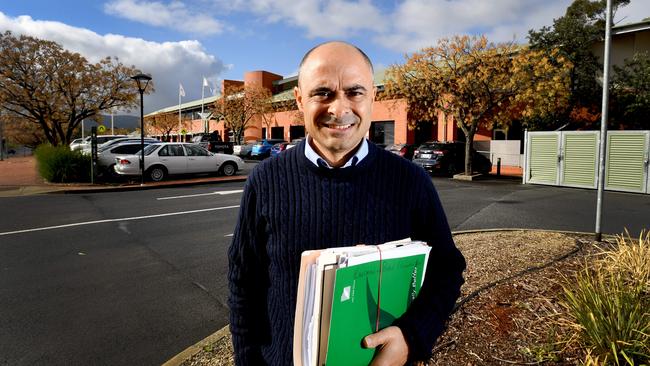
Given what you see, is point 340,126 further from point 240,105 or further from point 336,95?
point 240,105

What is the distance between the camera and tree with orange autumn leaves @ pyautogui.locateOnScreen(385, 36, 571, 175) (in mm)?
16500

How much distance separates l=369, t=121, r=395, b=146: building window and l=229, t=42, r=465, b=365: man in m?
29.9

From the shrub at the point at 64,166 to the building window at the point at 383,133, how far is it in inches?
777

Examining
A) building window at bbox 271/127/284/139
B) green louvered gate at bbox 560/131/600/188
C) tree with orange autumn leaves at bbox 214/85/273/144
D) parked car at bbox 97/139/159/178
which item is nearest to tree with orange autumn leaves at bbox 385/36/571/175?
green louvered gate at bbox 560/131/600/188

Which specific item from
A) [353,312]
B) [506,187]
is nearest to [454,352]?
[353,312]

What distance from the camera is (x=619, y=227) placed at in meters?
7.86

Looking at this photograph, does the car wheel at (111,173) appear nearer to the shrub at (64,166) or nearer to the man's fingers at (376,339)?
the shrub at (64,166)

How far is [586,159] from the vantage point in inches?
568

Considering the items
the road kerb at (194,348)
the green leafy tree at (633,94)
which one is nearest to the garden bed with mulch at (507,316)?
the road kerb at (194,348)

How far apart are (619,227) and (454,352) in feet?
22.1

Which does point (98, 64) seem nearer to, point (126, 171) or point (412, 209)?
point (126, 171)

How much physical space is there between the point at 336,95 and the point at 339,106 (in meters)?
0.04

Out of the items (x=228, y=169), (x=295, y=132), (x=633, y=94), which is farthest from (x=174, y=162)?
(x=295, y=132)

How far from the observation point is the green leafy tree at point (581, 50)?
66.3 ft
